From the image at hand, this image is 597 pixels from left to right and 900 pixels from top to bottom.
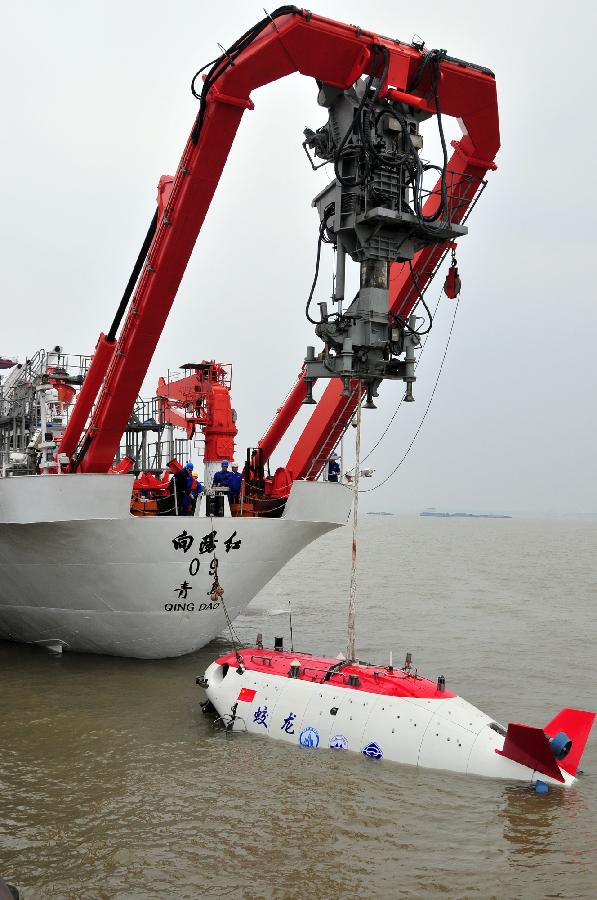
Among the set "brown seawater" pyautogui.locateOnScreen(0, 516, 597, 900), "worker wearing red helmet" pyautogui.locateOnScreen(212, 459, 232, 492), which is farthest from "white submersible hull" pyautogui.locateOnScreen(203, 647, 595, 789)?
"worker wearing red helmet" pyautogui.locateOnScreen(212, 459, 232, 492)

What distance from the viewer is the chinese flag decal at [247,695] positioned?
475 inches

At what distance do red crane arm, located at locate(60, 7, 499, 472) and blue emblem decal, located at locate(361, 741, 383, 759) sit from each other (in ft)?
27.5

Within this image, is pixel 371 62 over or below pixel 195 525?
over

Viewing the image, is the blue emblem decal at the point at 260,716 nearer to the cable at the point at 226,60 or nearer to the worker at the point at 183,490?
the worker at the point at 183,490

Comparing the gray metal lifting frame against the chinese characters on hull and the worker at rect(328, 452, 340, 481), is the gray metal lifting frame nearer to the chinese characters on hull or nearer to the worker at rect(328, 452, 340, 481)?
the chinese characters on hull

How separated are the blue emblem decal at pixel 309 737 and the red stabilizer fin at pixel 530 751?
2577 millimetres

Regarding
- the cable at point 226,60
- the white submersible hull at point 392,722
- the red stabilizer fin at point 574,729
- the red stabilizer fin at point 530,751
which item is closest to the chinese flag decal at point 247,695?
the white submersible hull at point 392,722

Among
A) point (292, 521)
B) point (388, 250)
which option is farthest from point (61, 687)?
point (388, 250)

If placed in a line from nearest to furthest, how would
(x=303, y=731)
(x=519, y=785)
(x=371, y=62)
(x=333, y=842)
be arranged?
(x=333, y=842), (x=519, y=785), (x=303, y=731), (x=371, y=62)

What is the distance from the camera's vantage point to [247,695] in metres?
12.1

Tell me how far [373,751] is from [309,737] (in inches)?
39.6

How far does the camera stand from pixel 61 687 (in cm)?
1461

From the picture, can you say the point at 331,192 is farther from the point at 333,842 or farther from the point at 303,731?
the point at 333,842

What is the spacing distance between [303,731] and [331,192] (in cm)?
858
